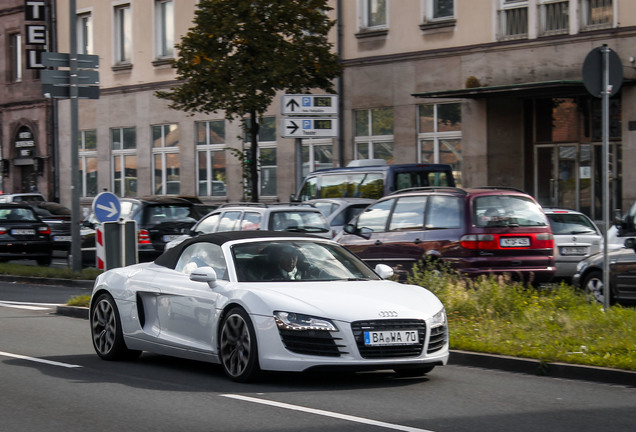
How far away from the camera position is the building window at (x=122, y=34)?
43.8m

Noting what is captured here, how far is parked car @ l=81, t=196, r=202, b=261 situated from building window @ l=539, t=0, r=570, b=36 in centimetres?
1017

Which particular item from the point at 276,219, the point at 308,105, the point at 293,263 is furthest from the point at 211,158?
the point at 293,263

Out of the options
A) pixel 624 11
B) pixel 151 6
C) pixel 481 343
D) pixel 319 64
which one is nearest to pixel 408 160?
pixel 319 64

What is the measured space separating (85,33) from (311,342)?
38550mm

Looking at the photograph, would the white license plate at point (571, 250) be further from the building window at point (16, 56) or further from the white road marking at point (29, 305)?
the building window at point (16, 56)

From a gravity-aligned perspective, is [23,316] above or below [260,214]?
below

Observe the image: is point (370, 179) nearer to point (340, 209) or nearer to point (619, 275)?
point (340, 209)

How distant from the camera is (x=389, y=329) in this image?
952 cm

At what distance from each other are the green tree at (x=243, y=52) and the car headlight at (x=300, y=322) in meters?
21.0

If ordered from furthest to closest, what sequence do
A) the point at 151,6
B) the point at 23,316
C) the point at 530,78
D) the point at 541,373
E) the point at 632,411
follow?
the point at 151,6 → the point at 530,78 → the point at 23,316 → the point at 541,373 → the point at 632,411

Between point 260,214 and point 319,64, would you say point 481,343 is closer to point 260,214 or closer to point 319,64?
point 260,214

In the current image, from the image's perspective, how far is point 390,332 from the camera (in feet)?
31.2

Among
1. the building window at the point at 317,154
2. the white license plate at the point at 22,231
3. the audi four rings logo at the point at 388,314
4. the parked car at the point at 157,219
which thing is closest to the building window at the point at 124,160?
the building window at the point at 317,154

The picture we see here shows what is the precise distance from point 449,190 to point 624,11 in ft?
42.4
